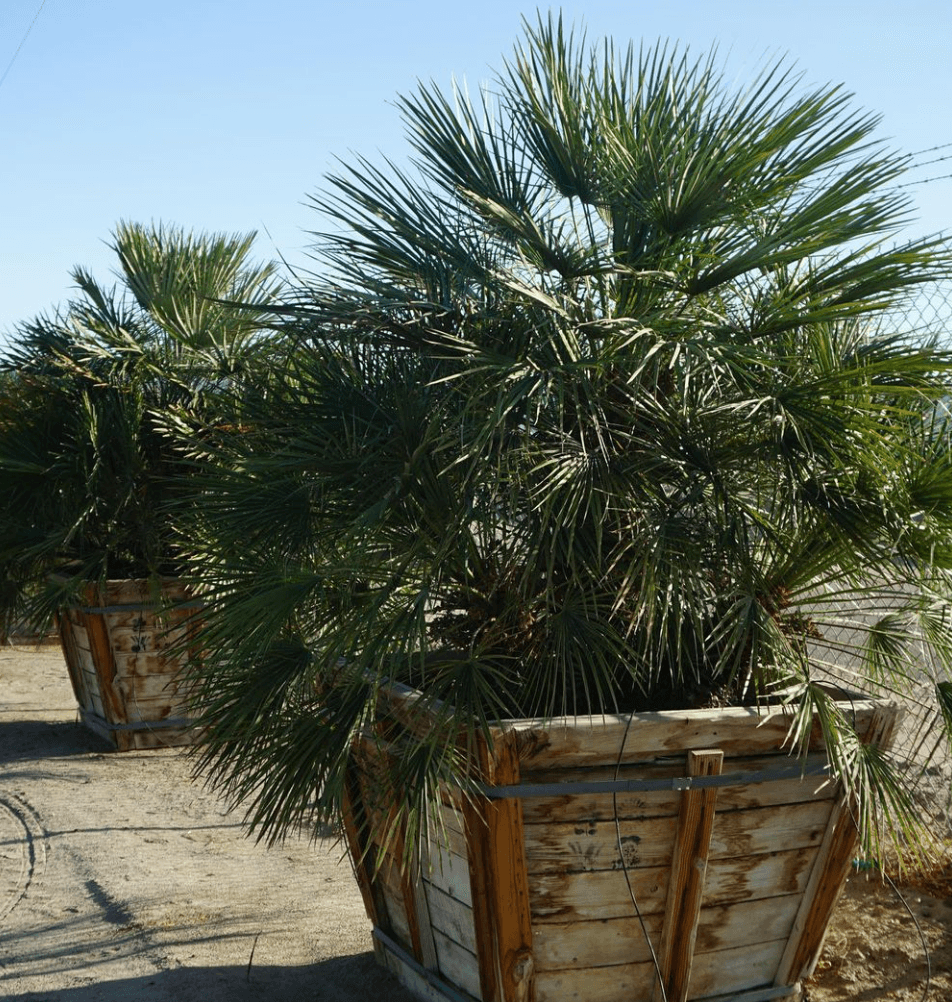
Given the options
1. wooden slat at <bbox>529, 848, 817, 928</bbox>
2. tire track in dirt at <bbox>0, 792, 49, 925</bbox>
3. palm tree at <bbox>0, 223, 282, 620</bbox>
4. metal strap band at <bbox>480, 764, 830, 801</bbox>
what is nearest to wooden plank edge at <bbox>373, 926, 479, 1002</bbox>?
wooden slat at <bbox>529, 848, 817, 928</bbox>

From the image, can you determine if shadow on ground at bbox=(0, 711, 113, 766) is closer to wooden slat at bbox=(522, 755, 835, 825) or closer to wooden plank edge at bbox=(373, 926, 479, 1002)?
wooden plank edge at bbox=(373, 926, 479, 1002)

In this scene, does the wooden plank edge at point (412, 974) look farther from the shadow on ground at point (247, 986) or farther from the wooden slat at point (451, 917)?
the wooden slat at point (451, 917)

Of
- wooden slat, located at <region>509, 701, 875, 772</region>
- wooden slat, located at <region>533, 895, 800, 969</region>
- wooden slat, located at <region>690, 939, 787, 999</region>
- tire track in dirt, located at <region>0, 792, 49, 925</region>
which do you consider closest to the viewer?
wooden slat, located at <region>509, 701, 875, 772</region>

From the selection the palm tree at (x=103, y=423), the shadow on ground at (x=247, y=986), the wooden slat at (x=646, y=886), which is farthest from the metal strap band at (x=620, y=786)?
the palm tree at (x=103, y=423)

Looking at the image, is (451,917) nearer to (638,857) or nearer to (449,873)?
(449,873)

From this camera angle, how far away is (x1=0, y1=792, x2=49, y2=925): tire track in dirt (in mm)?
3938

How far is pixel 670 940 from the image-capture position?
2.57 meters

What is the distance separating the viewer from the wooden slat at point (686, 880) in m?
2.47

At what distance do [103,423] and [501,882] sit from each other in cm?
353

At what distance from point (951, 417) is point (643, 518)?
2.45 ft

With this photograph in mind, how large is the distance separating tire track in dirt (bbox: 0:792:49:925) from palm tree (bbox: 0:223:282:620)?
0.99 m

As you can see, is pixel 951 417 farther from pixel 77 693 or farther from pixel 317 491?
pixel 77 693

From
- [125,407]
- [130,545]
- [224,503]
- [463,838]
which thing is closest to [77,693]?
[130,545]

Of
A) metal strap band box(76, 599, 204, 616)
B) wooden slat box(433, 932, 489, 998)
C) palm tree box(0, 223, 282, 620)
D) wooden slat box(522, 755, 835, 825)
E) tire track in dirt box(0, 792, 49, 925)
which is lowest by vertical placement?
tire track in dirt box(0, 792, 49, 925)
